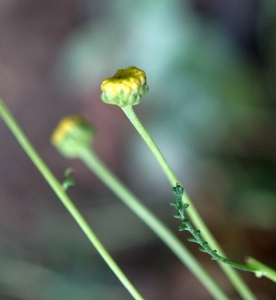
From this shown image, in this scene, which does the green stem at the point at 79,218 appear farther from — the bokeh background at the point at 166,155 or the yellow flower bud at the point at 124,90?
the bokeh background at the point at 166,155

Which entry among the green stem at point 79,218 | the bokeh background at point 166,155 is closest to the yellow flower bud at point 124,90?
the green stem at point 79,218

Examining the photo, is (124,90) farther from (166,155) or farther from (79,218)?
(166,155)

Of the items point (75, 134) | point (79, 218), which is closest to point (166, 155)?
point (75, 134)

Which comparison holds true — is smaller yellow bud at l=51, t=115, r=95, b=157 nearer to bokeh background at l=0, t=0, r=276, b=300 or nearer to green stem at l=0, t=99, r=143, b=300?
green stem at l=0, t=99, r=143, b=300

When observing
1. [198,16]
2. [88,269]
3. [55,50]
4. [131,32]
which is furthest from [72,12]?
[88,269]

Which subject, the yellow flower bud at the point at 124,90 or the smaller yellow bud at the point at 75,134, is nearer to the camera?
the yellow flower bud at the point at 124,90

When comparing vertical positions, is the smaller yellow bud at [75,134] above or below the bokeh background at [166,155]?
below

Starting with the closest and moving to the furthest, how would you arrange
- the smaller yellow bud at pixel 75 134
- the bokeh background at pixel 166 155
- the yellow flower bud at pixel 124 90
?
1. the yellow flower bud at pixel 124 90
2. the smaller yellow bud at pixel 75 134
3. the bokeh background at pixel 166 155

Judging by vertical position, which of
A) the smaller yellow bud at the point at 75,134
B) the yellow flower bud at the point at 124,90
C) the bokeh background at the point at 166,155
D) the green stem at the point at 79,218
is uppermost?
the bokeh background at the point at 166,155

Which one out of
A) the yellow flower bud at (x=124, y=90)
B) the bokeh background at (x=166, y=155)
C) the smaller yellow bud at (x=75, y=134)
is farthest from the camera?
the bokeh background at (x=166, y=155)

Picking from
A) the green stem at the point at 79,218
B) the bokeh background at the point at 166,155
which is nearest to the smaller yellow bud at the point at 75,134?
the green stem at the point at 79,218
